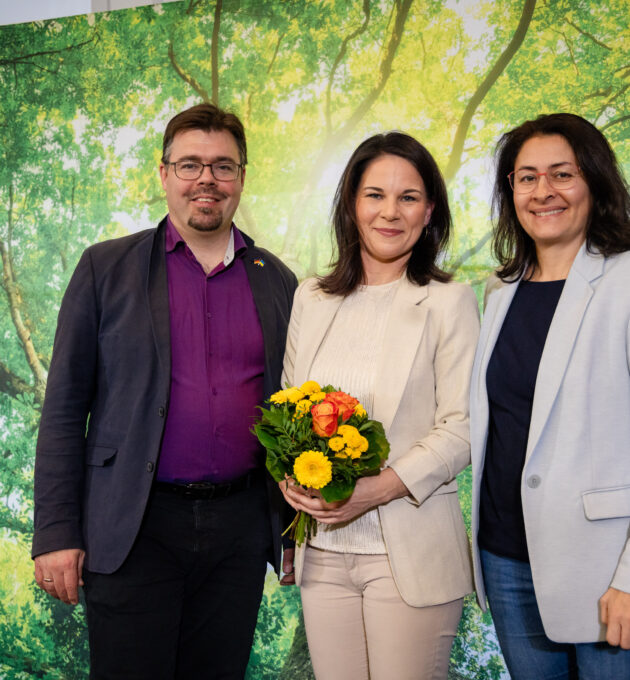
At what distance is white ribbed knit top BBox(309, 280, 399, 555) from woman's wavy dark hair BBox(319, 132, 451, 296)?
0.08 metres

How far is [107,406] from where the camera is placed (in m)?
2.47

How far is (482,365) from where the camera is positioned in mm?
2057

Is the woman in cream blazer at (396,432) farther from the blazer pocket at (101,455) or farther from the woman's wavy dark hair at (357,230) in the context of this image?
the blazer pocket at (101,455)

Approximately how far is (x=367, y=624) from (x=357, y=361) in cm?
75

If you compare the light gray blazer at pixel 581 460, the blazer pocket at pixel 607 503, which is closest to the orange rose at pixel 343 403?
the light gray blazer at pixel 581 460

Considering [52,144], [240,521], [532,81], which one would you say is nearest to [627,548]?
[240,521]

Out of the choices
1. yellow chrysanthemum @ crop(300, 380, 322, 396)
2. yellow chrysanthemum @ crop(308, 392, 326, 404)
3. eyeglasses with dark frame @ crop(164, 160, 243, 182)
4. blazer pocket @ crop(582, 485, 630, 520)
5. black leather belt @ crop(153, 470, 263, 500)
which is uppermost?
eyeglasses with dark frame @ crop(164, 160, 243, 182)

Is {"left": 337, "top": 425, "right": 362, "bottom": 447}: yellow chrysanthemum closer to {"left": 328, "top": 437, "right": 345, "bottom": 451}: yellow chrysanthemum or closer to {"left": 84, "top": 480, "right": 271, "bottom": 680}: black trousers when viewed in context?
{"left": 328, "top": 437, "right": 345, "bottom": 451}: yellow chrysanthemum

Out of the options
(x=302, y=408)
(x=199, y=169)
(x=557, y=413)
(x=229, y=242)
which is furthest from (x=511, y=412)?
(x=199, y=169)

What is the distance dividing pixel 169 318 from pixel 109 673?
3.91ft

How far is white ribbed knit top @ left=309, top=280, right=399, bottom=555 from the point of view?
82.4 inches

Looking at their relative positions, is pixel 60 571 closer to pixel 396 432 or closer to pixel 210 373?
pixel 210 373

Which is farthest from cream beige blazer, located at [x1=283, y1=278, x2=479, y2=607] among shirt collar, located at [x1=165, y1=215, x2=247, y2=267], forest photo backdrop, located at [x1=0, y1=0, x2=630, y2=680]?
forest photo backdrop, located at [x1=0, y1=0, x2=630, y2=680]

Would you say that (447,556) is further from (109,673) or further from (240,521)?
(109,673)
